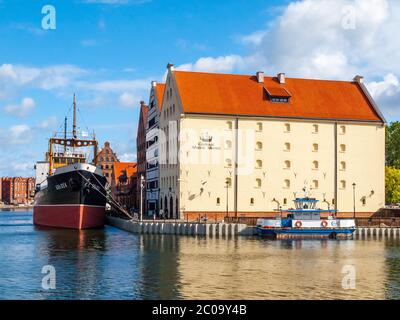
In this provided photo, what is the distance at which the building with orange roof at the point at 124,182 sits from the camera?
121 m

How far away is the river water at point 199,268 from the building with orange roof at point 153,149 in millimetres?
33480

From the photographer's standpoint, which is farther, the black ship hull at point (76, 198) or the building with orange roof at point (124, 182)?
the building with orange roof at point (124, 182)

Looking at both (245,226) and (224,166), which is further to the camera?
(224,166)

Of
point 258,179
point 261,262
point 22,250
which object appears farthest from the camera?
point 258,179

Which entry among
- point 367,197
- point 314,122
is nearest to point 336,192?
point 367,197

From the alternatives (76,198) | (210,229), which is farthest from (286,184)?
(76,198)

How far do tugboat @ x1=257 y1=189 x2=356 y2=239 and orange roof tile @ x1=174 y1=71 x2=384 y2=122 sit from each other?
1801 cm

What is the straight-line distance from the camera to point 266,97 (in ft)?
267

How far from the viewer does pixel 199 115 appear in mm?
76125

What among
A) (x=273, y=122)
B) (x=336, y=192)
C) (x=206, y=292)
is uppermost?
(x=273, y=122)

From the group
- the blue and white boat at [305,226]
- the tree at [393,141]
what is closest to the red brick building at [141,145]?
the tree at [393,141]

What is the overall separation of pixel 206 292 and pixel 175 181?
1909 inches

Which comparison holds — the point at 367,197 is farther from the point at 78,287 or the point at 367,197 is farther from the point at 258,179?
the point at 78,287

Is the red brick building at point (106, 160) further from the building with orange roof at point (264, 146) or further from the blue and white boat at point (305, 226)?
the blue and white boat at point (305, 226)
